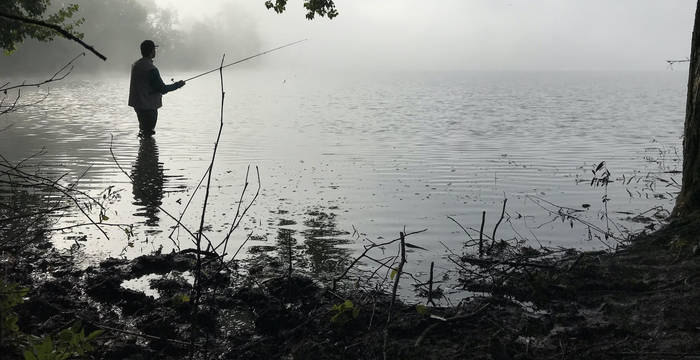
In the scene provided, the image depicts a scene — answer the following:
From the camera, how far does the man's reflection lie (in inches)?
329

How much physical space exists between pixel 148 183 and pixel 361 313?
7.12 meters

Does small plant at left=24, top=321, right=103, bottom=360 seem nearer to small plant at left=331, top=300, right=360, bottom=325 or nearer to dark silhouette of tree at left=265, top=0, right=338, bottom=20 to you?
small plant at left=331, top=300, right=360, bottom=325

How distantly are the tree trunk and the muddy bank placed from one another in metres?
0.87

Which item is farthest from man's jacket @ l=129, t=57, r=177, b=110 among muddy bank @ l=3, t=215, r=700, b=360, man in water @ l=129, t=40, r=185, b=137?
muddy bank @ l=3, t=215, r=700, b=360

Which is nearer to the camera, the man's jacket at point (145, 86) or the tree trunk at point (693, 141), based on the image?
the tree trunk at point (693, 141)

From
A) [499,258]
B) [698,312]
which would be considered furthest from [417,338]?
[499,258]

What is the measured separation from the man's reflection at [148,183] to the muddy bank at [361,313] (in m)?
1.35

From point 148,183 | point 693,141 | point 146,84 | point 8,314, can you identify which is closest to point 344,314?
point 8,314

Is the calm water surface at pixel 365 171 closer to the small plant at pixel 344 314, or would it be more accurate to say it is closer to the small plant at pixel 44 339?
the small plant at pixel 344 314

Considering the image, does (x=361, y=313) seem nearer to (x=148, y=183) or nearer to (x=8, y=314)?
(x=8, y=314)

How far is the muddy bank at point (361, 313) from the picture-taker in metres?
3.91

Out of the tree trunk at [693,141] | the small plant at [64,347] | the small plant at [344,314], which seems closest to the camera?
the small plant at [64,347]

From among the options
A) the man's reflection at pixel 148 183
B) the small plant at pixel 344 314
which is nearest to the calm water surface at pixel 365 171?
the man's reflection at pixel 148 183

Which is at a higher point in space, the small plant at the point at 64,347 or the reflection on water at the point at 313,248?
the small plant at the point at 64,347
